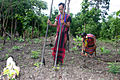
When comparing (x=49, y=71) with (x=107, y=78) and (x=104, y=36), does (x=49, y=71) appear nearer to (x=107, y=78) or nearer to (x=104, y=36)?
(x=107, y=78)

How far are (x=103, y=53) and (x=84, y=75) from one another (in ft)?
Result: 11.9

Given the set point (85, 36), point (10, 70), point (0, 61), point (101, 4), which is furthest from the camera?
point (101, 4)

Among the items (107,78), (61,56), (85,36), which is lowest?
(107,78)

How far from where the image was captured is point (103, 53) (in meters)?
6.54

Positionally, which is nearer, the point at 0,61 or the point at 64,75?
the point at 64,75

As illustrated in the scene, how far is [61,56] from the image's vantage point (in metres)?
3.73

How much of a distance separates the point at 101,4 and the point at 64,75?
1971 centimetres

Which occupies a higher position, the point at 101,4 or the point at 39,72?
the point at 101,4

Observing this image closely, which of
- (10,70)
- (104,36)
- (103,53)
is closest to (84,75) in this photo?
(10,70)

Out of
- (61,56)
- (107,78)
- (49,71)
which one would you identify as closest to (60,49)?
(61,56)

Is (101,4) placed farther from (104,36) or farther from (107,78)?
(107,78)

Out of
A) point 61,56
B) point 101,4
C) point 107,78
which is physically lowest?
point 107,78

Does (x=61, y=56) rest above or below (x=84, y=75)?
above

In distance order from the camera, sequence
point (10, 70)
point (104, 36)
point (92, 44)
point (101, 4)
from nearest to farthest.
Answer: point (10, 70) → point (92, 44) → point (104, 36) → point (101, 4)
